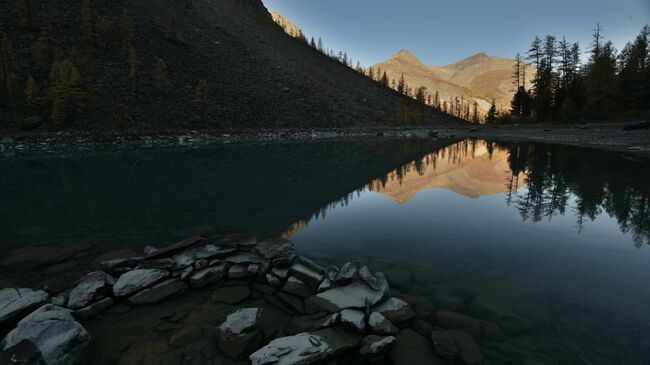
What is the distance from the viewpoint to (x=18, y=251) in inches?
379

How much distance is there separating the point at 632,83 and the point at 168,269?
82.9 metres

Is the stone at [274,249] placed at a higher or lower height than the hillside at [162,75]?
lower

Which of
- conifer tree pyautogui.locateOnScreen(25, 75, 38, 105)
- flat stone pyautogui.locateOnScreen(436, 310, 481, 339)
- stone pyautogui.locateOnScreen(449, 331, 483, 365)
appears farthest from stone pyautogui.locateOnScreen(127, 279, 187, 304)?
conifer tree pyautogui.locateOnScreen(25, 75, 38, 105)

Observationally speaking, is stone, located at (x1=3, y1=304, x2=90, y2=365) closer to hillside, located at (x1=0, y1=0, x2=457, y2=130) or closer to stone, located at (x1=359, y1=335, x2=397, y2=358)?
stone, located at (x1=359, y1=335, x2=397, y2=358)

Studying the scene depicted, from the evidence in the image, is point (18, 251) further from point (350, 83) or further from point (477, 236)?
point (350, 83)

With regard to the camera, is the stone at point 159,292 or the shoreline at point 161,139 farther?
the shoreline at point 161,139

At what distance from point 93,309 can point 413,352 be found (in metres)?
6.32

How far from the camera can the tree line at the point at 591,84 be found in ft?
192

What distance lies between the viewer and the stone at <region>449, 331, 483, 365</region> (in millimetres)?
5078

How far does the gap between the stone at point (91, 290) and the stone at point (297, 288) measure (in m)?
3.90

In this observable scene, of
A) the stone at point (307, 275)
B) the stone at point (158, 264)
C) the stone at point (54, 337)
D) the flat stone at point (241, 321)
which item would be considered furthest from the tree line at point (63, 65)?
the flat stone at point (241, 321)

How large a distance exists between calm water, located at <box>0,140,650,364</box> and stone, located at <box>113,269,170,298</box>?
177 cm

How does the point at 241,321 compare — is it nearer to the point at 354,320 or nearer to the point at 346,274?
the point at 354,320

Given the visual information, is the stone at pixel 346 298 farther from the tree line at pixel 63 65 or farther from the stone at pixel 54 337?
the tree line at pixel 63 65
